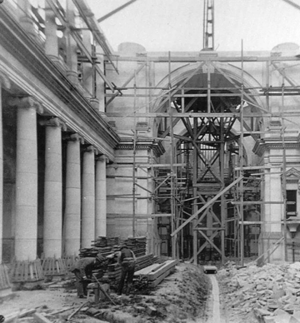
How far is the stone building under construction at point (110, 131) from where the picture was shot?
1584 cm

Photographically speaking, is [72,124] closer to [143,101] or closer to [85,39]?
[85,39]

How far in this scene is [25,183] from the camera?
612 inches

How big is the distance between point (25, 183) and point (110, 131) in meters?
12.9

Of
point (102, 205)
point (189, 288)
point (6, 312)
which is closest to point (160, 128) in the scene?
point (102, 205)

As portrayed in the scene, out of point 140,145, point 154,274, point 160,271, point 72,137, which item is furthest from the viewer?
point 140,145

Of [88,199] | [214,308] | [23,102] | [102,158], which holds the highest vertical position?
[23,102]

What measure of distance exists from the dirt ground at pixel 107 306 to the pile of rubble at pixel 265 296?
110 centimetres

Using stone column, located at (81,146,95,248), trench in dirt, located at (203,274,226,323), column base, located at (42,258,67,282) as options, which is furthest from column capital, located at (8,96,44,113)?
stone column, located at (81,146,95,248)

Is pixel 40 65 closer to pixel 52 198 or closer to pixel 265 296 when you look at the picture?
pixel 52 198

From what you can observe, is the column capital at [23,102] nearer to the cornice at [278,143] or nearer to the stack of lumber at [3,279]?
the stack of lumber at [3,279]

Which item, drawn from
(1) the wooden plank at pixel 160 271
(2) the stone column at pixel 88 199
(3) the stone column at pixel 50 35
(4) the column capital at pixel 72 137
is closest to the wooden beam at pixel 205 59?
(2) the stone column at pixel 88 199

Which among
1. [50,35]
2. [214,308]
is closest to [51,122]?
[50,35]

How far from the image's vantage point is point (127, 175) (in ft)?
103

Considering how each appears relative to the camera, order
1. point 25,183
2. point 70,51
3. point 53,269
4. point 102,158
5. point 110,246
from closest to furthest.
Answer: point 25,183, point 53,269, point 110,246, point 70,51, point 102,158
